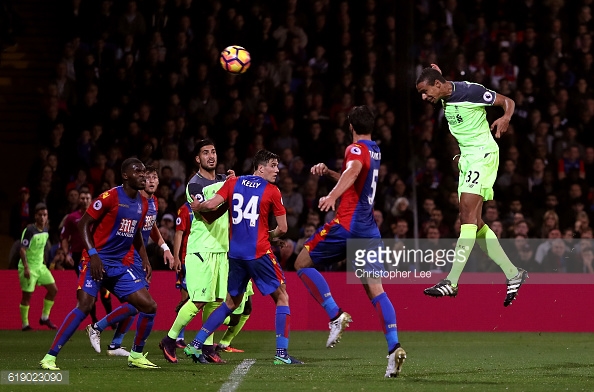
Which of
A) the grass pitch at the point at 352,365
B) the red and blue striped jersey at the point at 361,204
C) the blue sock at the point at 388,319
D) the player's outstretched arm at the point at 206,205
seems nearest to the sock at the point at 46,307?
the grass pitch at the point at 352,365

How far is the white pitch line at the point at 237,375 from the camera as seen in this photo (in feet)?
27.1

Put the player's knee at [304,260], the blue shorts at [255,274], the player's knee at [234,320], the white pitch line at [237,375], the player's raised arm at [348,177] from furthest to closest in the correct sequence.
Result: the player's knee at [234,320] → the blue shorts at [255,274] → the player's knee at [304,260] → the player's raised arm at [348,177] → the white pitch line at [237,375]

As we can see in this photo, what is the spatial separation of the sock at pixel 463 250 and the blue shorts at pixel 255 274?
5.49 feet

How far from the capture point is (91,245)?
375 inches

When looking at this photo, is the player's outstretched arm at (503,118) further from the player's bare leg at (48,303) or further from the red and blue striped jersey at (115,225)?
the player's bare leg at (48,303)

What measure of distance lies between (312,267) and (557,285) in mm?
7304

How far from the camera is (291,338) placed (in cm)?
1482

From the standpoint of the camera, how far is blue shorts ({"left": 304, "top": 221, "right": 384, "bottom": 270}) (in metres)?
9.24

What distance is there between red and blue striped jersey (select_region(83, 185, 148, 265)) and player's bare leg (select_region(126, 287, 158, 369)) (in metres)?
0.37

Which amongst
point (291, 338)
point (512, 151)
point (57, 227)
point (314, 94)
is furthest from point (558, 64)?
point (57, 227)

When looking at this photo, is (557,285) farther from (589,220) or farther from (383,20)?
(383,20)

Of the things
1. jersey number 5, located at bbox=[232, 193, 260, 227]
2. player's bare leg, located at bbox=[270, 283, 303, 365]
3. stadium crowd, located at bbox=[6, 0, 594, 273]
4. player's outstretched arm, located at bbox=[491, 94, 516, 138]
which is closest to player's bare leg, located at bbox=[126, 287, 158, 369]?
jersey number 5, located at bbox=[232, 193, 260, 227]

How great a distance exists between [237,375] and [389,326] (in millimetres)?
1444

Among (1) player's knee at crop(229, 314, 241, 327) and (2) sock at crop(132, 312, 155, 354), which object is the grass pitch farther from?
(1) player's knee at crop(229, 314, 241, 327)
